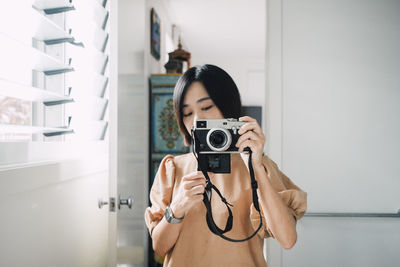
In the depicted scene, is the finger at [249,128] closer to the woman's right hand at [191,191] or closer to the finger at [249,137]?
the finger at [249,137]

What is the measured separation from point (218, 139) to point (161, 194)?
252 millimetres

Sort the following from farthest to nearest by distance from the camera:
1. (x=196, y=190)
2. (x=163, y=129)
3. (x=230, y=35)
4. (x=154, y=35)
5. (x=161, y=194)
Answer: (x=230, y=35) < (x=154, y=35) < (x=163, y=129) < (x=161, y=194) < (x=196, y=190)

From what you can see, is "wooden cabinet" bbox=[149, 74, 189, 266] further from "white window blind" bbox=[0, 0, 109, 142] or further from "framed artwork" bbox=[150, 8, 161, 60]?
"white window blind" bbox=[0, 0, 109, 142]

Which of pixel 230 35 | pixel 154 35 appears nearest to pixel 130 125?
pixel 154 35

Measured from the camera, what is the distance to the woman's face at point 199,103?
2.76 feet

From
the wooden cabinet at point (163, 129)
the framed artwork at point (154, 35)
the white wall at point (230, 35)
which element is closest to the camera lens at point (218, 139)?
the wooden cabinet at point (163, 129)

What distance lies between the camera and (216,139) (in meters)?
0.71

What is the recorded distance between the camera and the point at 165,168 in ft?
2.86

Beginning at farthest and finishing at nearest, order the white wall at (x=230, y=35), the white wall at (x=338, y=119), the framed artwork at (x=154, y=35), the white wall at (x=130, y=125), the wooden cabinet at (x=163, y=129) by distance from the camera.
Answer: the white wall at (x=230, y=35) → the framed artwork at (x=154, y=35) → the wooden cabinet at (x=163, y=129) → the white wall at (x=338, y=119) → the white wall at (x=130, y=125)

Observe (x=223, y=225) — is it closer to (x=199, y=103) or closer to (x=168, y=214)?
(x=168, y=214)

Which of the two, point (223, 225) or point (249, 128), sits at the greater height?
point (249, 128)

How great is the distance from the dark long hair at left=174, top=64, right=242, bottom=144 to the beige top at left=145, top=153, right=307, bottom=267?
0.62 feet

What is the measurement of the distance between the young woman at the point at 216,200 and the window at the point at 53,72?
0.40 metres

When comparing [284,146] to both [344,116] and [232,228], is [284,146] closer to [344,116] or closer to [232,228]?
[344,116]
